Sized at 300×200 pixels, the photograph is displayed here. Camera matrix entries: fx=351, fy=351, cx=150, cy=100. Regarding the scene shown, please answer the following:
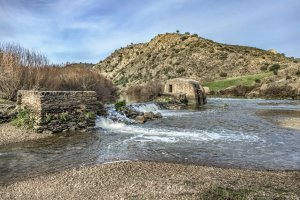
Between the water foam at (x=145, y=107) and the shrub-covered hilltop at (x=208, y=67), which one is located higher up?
the shrub-covered hilltop at (x=208, y=67)

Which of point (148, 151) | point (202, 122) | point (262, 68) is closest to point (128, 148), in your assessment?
point (148, 151)

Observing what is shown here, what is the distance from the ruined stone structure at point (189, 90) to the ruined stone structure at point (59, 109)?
23.3 meters

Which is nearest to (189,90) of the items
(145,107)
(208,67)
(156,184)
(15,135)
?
(145,107)

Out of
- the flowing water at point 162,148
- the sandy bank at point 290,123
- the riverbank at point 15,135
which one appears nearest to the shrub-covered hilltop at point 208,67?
the sandy bank at point 290,123

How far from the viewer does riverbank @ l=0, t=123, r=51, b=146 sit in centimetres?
1862

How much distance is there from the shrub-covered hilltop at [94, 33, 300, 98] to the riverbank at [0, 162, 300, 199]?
52.0 metres

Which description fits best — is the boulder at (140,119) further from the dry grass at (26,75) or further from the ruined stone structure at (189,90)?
the ruined stone structure at (189,90)

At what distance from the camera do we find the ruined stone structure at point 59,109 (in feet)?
68.6

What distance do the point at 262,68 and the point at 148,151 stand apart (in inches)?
2826

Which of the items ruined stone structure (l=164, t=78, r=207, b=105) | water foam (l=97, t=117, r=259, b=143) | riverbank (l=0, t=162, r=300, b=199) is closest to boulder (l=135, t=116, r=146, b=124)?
water foam (l=97, t=117, r=259, b=143)

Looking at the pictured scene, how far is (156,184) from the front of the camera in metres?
10.5

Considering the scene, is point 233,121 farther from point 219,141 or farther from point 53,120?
point 53,120

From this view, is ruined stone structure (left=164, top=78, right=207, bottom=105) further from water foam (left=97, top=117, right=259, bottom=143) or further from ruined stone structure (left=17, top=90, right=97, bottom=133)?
ruined stone structure (left=17, top=90, right=97, bottom=133)

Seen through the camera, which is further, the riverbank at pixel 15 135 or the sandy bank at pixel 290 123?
the sandy bank at pixel 290 123
